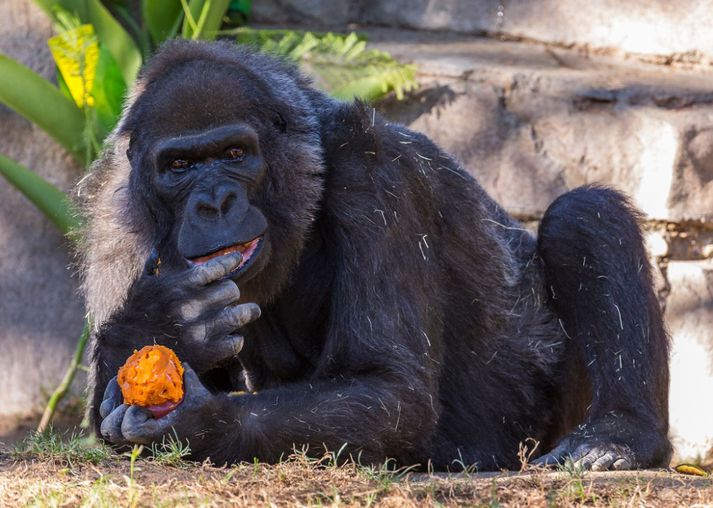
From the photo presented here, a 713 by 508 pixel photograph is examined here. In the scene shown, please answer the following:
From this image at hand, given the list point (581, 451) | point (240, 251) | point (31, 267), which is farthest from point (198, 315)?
point (31, 267)

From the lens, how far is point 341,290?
16.7 feet

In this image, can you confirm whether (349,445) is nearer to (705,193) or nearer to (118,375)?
(118,375)

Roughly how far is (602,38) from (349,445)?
17.6 feet

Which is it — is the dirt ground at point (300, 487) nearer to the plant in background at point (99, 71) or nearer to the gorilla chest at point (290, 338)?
the gorilla chest at point (290, 338)

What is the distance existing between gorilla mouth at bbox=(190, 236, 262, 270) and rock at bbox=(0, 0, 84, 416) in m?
4.43

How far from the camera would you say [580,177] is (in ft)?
27.9

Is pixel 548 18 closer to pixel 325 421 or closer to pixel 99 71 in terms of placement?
pixel 99 71

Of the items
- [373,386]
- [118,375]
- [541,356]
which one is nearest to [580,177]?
[541,356]

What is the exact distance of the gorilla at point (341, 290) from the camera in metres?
4.77

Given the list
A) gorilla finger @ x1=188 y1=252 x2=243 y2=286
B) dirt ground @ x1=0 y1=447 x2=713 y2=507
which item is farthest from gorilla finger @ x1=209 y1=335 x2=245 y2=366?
dirt ground @ x1=0 y1=447 x2=713 y2=507

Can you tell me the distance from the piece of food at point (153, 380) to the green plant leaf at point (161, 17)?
16.1 feet

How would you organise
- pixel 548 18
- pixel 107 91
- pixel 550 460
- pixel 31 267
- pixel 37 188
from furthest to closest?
pixel 548 18
pixel 31 267
pixel 107 91
pixel 37 188
pixel 550 460

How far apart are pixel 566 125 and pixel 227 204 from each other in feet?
14.0

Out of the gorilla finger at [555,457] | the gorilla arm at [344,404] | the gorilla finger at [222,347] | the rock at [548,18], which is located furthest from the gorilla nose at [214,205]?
the rock at [548,18]
